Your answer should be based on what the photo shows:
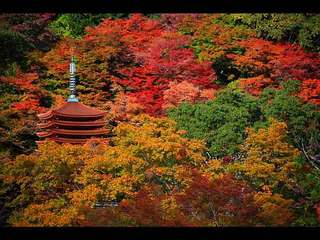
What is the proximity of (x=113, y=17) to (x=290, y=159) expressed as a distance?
3019 millimetres

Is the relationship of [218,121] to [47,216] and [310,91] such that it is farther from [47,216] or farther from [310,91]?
[47,216]

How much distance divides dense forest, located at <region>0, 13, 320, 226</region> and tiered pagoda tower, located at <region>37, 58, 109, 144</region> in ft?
0.39

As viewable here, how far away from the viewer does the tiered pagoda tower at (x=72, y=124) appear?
25.9 feet

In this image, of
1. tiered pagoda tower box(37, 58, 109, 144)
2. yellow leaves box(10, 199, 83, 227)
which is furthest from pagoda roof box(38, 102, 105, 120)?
yellow leaves box(10, 199, 83, 227)

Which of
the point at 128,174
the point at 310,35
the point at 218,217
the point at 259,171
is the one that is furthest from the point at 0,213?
the point at 310,35

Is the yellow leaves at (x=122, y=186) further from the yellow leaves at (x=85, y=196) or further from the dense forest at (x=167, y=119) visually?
the yellow leaves at (x=85, y=196)

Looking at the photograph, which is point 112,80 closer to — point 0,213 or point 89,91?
point 89,91

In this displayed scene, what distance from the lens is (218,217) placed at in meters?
7.57

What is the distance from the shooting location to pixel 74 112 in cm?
799

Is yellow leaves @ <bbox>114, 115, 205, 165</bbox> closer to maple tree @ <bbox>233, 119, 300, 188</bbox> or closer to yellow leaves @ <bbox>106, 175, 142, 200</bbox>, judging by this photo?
yellow leaves @ <bbox>106, 175, 142, 200</bbox>

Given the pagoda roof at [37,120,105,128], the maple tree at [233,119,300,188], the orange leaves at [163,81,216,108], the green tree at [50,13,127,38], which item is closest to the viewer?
the maple tree at [233,119,300,188]

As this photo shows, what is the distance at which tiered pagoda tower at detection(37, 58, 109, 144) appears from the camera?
7891mm

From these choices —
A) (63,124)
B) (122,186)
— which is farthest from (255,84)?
(63,124)
